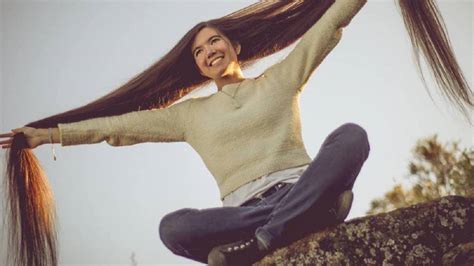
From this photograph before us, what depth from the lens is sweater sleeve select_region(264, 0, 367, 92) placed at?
291 cm

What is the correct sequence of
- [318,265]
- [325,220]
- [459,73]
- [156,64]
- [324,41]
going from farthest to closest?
[156,64] < [324,41] < [459,73] < [325,220] < [318,265]

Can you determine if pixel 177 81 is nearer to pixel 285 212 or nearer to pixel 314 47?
pixel 314 47

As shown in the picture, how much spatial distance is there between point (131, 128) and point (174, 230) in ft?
2.60

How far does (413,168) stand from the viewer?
9625mm

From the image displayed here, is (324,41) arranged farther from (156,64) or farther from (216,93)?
(156,64)

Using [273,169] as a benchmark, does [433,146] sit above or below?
above

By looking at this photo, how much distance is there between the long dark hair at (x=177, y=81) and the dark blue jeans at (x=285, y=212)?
0.65 m

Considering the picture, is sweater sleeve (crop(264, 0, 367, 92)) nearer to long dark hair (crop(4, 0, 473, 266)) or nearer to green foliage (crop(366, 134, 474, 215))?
long dark hair (crop(4, 0, 473, 266))

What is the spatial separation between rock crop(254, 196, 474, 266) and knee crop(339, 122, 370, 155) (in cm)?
33

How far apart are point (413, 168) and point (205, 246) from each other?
25.5 feet

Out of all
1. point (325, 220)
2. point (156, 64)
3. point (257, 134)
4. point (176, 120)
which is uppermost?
point (156, 64)

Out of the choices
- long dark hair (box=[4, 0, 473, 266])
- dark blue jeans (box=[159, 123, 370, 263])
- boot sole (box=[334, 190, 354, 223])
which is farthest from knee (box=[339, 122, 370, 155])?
long dark hair (box=[4, 0, 473, 266])

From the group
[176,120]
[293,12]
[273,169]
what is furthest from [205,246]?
[293,12]

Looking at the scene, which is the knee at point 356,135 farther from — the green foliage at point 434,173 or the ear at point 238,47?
the green foliage at point 434,173
